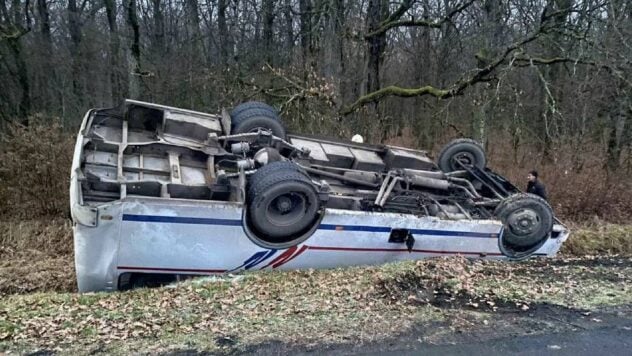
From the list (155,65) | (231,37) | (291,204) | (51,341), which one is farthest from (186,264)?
(231,37)

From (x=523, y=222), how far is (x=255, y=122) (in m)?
3.75

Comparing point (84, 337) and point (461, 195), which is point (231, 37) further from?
point (84, 337)

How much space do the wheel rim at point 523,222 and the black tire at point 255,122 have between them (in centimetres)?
325

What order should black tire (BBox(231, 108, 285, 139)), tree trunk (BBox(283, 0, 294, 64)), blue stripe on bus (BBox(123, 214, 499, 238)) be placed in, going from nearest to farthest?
blue stripe on bus (BBox(123, 214, 499, 238))
black tire (BBox(231, 108, 285, 139))
tree trunk (BBox(283, 0, 294, 64))

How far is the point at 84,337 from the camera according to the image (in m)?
3.67

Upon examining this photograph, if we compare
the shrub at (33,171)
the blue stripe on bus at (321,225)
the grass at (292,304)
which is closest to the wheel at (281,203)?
the blue stripe on bus at (321,225)

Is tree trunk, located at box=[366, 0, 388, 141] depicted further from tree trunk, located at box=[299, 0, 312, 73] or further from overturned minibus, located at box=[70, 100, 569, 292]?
overturned minibus, located at box=[70, 100, 569, 292]

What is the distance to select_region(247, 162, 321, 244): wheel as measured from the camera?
5.10 meters

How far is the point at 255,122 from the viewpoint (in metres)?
6.82

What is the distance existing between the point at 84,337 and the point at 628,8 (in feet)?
41.4

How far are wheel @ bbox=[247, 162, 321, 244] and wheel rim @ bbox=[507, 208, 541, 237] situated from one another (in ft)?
8.46

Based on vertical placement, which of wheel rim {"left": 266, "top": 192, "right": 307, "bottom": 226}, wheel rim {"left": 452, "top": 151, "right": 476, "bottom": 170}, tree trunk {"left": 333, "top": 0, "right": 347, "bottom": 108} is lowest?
wheel rim {"left": 266, "top": 192, "right": 307, "bottom": 226}

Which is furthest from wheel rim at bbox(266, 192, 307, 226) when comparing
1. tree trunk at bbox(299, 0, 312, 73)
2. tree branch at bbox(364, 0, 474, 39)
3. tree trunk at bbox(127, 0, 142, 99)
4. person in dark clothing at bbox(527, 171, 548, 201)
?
tree trunk at bbox(127, 0, 142, 99)

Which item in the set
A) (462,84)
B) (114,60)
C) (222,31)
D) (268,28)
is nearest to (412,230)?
(462,84)
